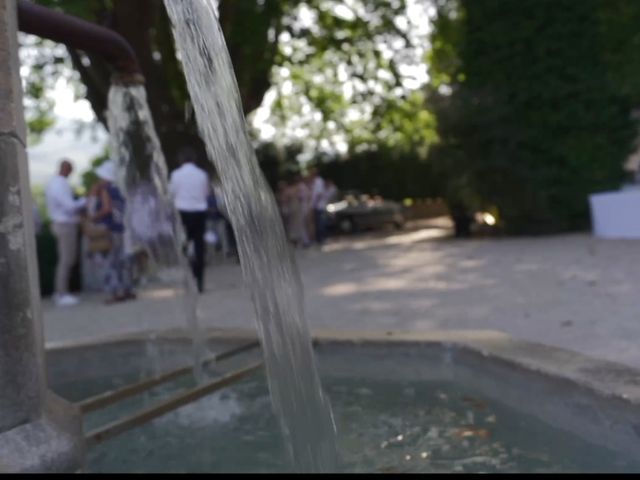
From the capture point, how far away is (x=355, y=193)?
102 feet

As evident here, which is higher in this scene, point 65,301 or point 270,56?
point 270,56

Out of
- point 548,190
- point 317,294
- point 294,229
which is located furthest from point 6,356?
point 294,229

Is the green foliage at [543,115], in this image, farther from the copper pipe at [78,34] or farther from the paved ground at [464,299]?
the copper pipe at [78,34]

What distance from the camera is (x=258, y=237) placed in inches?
179

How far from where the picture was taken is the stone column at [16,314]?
316cm

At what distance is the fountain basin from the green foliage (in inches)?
425

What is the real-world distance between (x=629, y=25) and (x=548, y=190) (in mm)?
3472

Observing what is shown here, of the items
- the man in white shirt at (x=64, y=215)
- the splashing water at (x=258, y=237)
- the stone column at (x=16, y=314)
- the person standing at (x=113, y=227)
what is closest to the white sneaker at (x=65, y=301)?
the man in white shirt at (x=64, y=215)

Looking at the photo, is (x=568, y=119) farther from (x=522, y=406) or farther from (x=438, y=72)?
(x=522, y=406)

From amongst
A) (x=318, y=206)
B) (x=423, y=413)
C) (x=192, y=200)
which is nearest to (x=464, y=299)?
(x=192, y=200)

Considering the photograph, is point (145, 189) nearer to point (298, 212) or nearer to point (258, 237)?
point (258, 237)

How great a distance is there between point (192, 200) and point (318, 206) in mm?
9619

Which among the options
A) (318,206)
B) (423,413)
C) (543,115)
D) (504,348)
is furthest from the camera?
(318,206)

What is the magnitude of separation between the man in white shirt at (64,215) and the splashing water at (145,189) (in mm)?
1006
